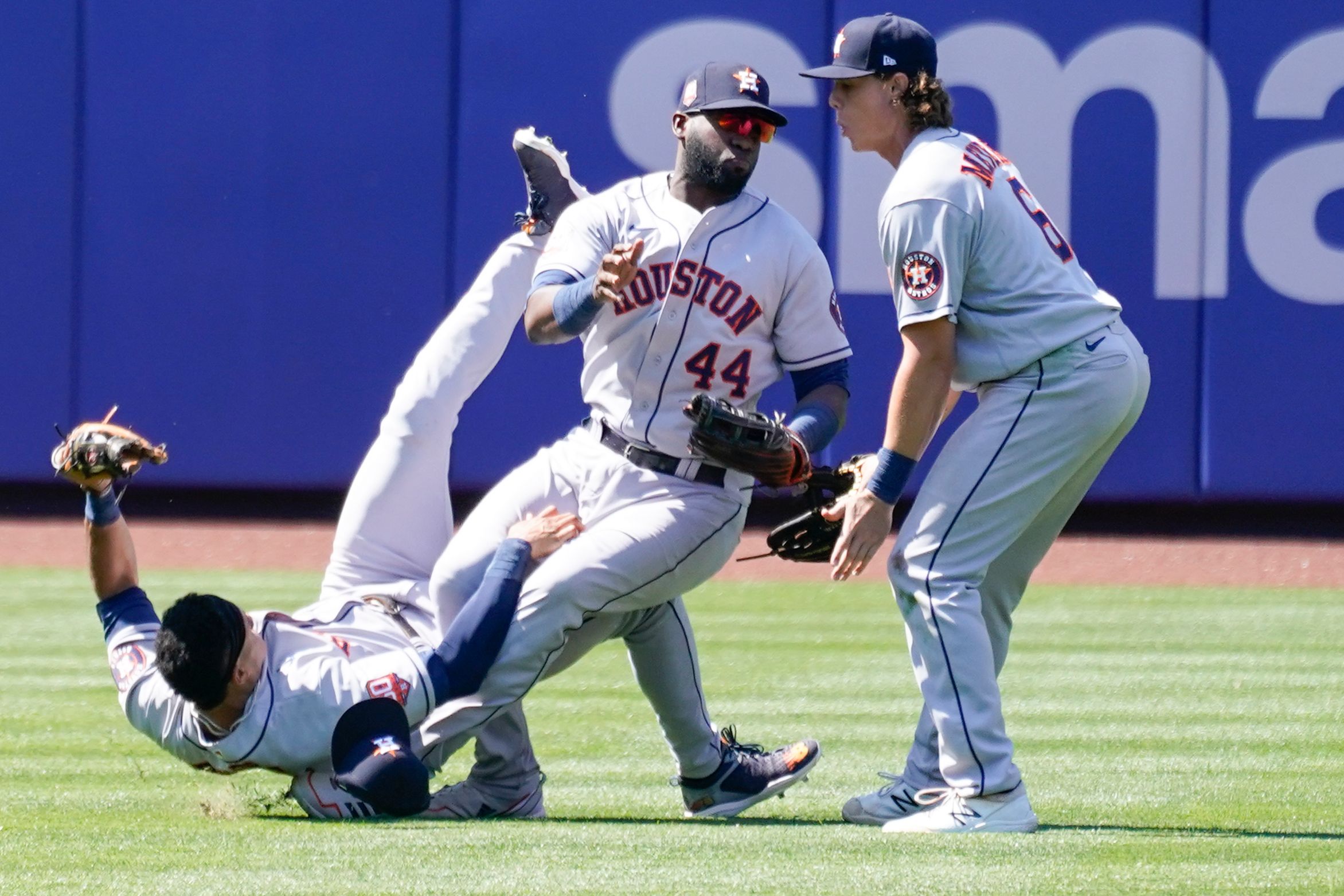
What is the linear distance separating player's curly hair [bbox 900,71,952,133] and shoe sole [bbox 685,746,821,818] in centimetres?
143

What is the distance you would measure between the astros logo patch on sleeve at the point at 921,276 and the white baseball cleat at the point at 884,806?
1.09 meters

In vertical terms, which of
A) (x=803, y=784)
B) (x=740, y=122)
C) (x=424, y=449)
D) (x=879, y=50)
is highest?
(x=879, y=50)

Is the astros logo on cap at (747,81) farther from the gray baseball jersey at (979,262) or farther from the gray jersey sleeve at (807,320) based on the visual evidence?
the gray baseball jersey at (979,262)

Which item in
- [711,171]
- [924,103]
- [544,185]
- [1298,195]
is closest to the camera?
[924,103]

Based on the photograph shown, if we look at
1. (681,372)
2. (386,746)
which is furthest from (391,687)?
(681,372)

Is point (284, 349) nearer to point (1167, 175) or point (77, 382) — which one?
point (77, 382)

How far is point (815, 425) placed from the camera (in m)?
4.14

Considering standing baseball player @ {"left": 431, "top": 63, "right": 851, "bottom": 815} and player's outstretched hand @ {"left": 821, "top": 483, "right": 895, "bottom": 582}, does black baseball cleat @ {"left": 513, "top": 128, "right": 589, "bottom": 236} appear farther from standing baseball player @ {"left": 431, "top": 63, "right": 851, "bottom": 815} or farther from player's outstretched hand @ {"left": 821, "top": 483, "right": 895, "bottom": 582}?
player's outstretched hand @ {"left": 821, "top": 483, "right": 895, "bottom": 582}

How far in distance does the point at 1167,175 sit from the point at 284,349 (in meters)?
5.18

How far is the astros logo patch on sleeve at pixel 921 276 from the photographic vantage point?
3.67 meters

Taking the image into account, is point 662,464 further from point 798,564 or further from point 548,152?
point 798,564

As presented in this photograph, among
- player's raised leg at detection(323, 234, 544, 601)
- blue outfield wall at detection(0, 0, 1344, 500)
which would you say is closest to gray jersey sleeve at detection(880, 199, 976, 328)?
player's raised leg at detection(323, 234, 544, 601)

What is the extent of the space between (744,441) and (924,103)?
0.79 metres

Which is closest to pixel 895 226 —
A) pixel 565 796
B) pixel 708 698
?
pixel 565 796
